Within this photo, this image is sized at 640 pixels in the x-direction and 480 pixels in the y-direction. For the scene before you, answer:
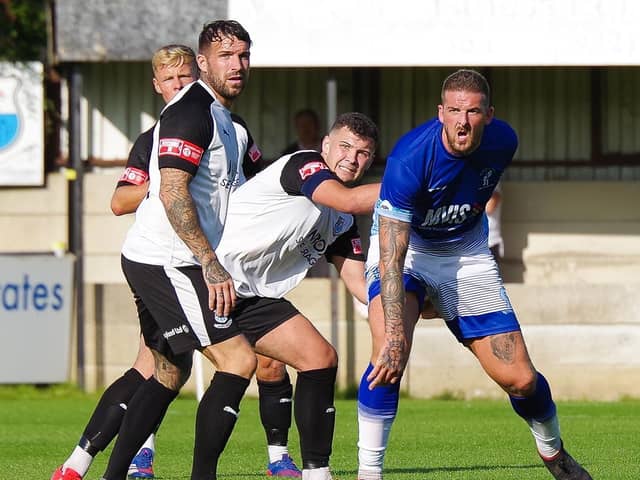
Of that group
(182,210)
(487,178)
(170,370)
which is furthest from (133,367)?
(487,178)

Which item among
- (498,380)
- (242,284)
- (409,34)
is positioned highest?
(409,34)

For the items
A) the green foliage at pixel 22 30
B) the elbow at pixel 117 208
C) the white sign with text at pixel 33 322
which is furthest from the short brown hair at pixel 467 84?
the green foliage at pixel 22 30

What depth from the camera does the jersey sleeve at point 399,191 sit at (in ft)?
21.6

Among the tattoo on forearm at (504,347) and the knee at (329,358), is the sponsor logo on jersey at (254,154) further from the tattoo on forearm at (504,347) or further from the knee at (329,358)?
the tattoo on forearm at (504,347)

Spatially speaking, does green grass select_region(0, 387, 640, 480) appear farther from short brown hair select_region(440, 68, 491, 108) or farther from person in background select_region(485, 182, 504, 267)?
short brown hair select_region(440, 68, 491, 108)

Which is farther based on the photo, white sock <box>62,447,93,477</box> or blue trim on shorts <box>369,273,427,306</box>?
white sock <box>62,447,93,477</box>

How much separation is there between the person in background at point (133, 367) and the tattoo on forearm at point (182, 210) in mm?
623

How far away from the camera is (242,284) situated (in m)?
6.89

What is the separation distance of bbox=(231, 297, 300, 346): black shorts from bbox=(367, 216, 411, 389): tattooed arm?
481 mm

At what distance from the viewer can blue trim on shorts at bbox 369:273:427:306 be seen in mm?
7055

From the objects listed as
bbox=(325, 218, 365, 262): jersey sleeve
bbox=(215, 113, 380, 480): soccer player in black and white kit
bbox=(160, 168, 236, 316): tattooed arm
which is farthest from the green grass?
bbox=(160, 168, 236, 316): tattooed arm

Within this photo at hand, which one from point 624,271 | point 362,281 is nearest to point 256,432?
point 362,281

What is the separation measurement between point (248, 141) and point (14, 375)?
8.00 metres

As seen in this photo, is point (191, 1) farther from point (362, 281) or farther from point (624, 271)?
point (362, 281)
